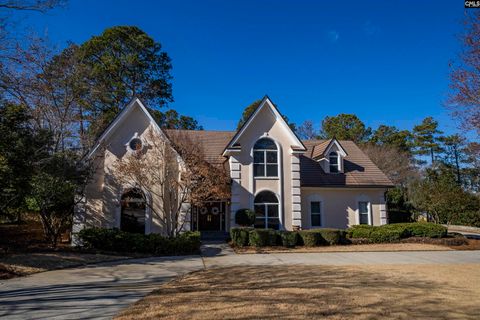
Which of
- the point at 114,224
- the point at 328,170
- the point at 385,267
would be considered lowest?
the point at 385,267

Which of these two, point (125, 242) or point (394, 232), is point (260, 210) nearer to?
point (394, 232)

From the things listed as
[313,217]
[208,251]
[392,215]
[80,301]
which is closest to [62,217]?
[208,251]

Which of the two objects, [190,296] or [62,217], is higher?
[62,217]

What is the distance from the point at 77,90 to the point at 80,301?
14.7 m

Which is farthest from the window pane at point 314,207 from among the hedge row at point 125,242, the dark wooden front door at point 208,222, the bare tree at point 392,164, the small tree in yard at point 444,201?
the bare tree at point 392,164

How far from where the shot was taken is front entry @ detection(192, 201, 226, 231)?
23453mm

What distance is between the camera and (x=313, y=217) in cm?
2373

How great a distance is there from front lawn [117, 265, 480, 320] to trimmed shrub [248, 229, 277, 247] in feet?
21.0

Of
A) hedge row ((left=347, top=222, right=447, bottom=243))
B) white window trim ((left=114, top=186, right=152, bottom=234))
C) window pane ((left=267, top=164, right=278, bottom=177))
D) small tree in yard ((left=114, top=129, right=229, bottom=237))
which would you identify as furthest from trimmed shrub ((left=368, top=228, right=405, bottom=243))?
white window trim ((left=114, top=186, right=152, bottom=234))

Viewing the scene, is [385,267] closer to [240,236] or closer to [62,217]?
[240,236]

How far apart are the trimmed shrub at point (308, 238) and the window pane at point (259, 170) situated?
467 cm

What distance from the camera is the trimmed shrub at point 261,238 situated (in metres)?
18.5

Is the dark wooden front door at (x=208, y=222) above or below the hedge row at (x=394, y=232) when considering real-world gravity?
above

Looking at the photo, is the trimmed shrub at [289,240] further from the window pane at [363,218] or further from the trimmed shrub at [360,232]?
the window pane at [363,218]
